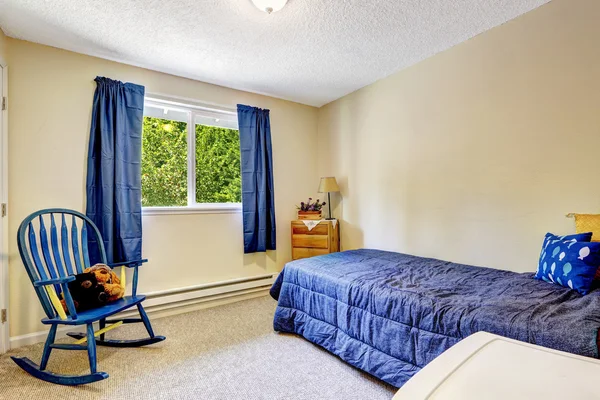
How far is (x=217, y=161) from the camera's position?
338 cm

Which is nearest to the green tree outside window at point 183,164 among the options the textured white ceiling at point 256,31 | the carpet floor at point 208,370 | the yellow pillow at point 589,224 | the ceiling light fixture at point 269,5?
the textured white ceiling at point 256,31

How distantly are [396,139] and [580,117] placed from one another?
1.42 m

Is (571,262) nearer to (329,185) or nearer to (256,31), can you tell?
(329,185)

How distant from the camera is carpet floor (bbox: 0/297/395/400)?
166 cm

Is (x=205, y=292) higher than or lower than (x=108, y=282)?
lower

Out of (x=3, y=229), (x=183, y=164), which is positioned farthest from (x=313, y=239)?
(x=3, y=229)

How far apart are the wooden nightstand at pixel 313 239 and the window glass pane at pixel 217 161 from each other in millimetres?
815

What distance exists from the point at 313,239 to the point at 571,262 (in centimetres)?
230

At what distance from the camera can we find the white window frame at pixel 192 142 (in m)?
2.94

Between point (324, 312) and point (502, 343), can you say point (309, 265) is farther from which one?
point (502, 343)

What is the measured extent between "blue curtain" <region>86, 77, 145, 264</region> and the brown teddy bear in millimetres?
489

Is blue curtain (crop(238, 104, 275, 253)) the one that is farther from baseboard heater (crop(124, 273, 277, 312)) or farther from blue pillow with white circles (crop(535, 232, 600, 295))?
blue pillow with white circles (crop(535, 232, 600, 295))

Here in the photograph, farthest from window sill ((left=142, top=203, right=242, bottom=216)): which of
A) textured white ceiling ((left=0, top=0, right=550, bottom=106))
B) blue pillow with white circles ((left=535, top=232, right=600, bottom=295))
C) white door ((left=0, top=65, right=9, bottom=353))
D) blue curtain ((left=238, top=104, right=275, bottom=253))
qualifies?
blue pillow with white circles ((left=535, top=232, right=600, bottom=295))

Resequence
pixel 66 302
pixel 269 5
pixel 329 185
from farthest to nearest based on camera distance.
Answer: pixel 329 185 < pixel 269 5 < pixel 66 302
